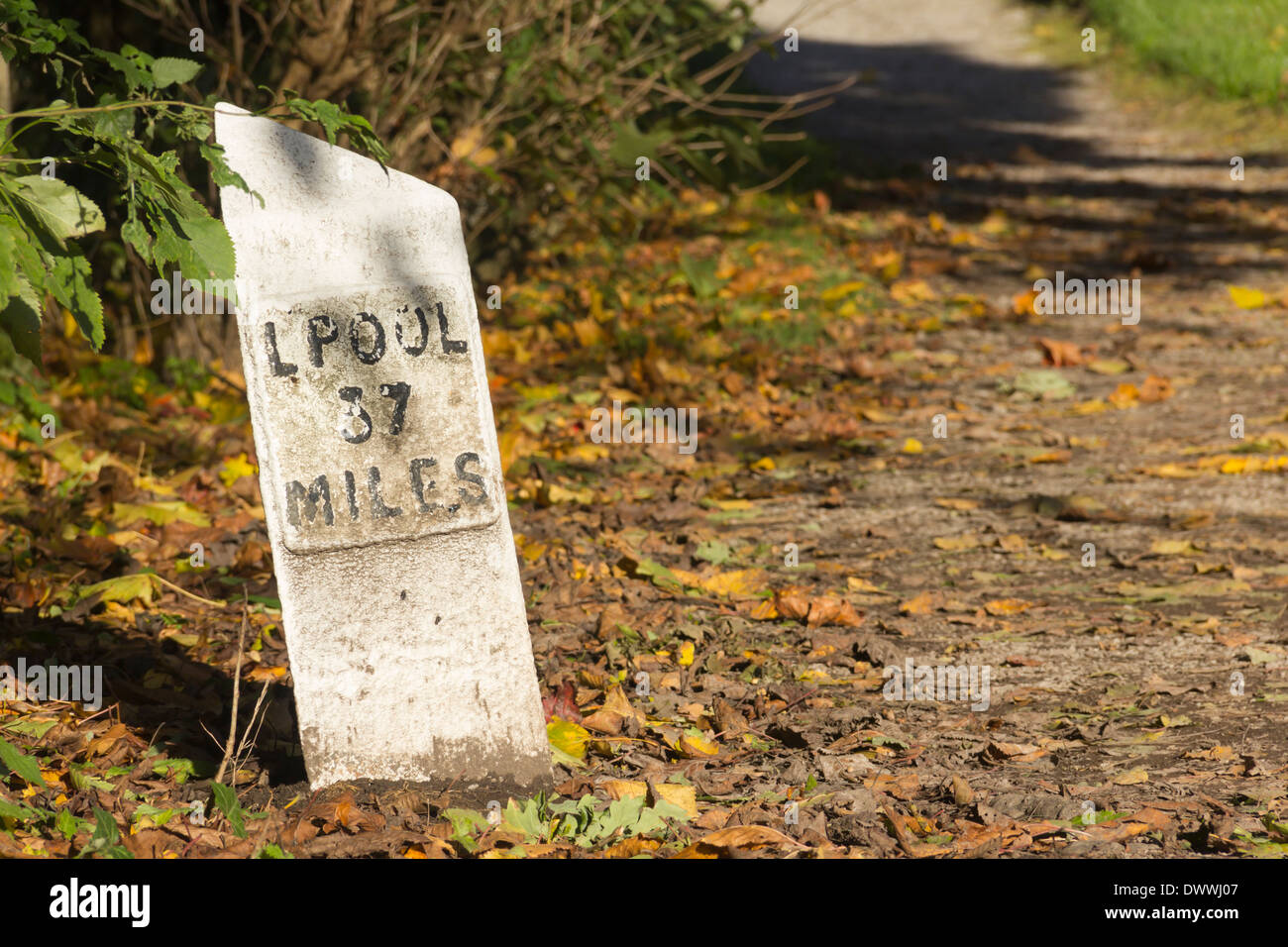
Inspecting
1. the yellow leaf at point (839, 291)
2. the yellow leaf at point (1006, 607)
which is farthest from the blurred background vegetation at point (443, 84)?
the yellow leaf at point (1006, 607)

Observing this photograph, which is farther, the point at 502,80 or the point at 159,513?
the point at 502,80

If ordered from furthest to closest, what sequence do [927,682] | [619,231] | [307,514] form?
[619,231] < [927,682] < [307,514]

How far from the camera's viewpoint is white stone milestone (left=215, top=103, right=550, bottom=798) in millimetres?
2848

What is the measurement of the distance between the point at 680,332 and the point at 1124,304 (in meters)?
2.96

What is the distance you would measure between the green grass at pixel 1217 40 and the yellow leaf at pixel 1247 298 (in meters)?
5.50

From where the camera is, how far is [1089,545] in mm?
4590

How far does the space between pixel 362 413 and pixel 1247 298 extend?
6526 mm

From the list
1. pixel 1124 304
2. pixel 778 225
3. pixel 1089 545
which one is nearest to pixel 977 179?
pixel 778 225

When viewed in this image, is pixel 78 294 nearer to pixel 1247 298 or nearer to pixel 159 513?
pixel 159 513

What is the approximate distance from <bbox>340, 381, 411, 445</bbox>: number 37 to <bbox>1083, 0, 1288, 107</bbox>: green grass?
11.8 meters

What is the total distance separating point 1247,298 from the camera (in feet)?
25.5

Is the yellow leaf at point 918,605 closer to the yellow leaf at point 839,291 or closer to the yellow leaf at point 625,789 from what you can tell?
the yellow leaf at point 625,789

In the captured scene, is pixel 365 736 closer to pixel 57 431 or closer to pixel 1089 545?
pixel 1089 545

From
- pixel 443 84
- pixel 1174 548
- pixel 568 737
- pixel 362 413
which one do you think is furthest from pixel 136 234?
pixel 443 84
